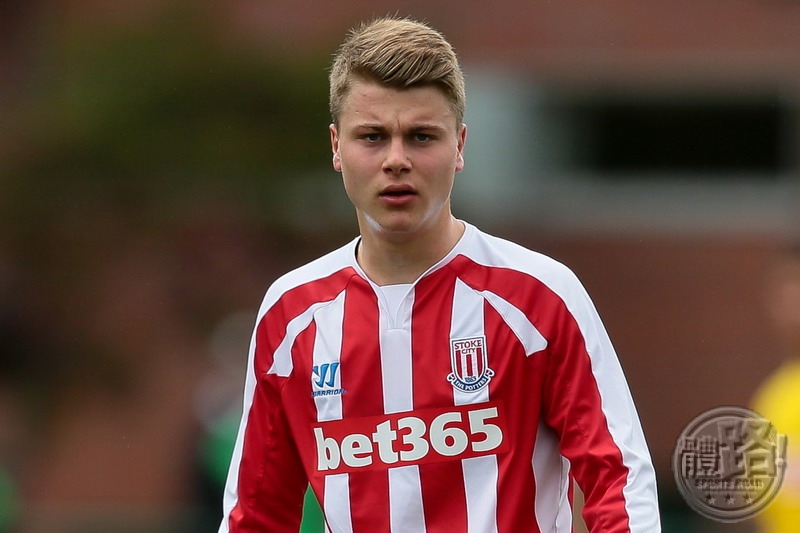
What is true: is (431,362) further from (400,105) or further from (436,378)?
(400,105)

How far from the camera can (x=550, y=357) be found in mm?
3049

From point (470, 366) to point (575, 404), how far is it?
0.84ft

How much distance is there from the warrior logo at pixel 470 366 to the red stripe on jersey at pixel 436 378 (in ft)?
0.06

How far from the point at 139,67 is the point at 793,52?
6.15m

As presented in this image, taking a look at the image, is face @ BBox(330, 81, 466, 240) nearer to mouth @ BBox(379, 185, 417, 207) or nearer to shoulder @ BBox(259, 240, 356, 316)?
mouth @ BBox(379, 185, 417, 207)

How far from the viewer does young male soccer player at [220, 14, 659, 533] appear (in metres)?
3.03

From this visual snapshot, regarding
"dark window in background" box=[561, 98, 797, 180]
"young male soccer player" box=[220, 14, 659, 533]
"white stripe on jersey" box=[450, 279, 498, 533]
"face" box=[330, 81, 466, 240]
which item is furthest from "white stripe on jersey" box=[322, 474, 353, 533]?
"dark window in background" box=[561, 98, 797, 180]

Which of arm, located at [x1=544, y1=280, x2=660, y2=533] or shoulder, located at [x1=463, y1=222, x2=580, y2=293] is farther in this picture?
shoulder, located at [x1=463, y1=222, x2=580, y2=293]

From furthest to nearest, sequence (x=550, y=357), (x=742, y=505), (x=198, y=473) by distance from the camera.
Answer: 1. (x=198, y=473)
2. (x=742, y=505)
3. (x=550, y=357)

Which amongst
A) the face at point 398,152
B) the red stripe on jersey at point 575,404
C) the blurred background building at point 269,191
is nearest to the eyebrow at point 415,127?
the face at point 398,152

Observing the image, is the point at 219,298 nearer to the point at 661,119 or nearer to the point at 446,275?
the point at 661,119

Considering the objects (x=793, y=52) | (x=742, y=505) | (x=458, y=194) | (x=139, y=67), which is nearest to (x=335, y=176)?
(x=458, y=194)

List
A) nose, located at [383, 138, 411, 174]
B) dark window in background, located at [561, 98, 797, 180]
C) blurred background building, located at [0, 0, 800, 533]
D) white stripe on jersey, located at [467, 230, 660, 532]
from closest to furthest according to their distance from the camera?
white stripe on jersey, located at [467, 230, 660, 532] → nose, located at [383, 138, 411, 174] → blurred background building, located at [0, 0, 800, 533] → dark window in background, located at [561, 98, 797, 180]

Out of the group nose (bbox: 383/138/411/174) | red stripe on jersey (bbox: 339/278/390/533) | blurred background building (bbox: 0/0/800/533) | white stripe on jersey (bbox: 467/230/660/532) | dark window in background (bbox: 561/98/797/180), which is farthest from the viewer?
dark window in background (bbox: 561/98/797/180)
